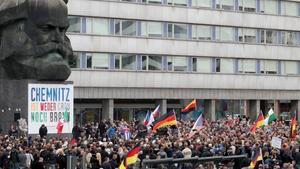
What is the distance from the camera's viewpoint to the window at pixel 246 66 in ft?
224

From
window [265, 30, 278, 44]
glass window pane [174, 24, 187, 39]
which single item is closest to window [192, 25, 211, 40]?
glass window pane [174, 24, 187, 39]

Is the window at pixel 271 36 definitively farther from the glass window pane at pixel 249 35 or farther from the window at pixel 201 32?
the window at pixel 201 32

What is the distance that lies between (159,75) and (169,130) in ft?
74.3

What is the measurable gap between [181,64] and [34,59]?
1158 inches

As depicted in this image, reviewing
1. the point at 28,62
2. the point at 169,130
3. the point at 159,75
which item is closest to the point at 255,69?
the point at 159,75

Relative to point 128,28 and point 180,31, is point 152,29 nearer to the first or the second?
point 128,28

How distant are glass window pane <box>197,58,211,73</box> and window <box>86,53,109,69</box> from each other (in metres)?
9.66

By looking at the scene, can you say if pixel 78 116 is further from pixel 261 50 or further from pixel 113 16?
pixel 261 50

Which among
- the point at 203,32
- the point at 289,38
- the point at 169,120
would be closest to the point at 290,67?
the point at 289,38

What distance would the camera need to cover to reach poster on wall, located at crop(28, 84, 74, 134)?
3478cm

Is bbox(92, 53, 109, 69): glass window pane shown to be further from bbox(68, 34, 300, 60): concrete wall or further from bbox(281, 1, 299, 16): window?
bbox(281, 1, 299, 16): window

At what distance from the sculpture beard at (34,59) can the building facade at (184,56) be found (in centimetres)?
2096

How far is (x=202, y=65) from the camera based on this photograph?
215 ft

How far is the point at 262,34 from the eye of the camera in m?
69.9
